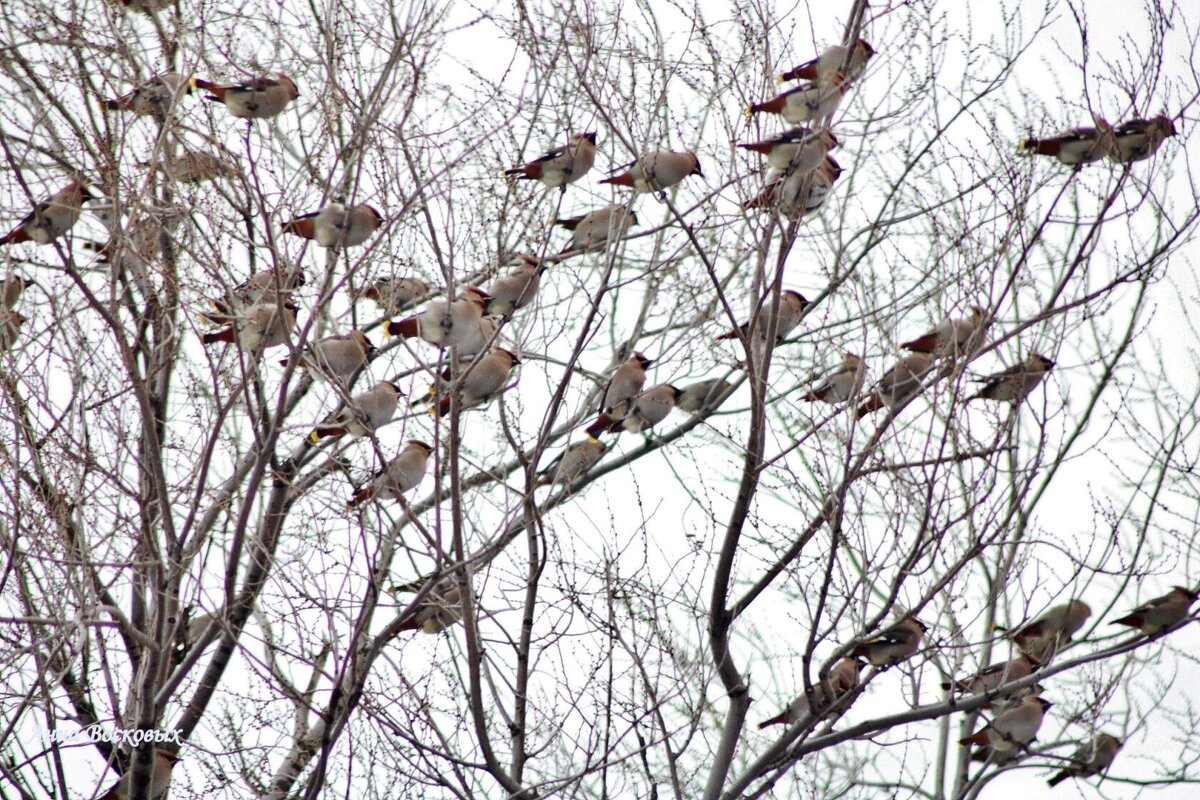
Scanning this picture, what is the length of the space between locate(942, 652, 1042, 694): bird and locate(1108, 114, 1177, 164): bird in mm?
1906

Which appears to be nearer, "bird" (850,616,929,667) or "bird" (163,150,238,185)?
"bird" (850,616,929,667)

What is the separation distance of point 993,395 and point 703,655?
1.44 meters

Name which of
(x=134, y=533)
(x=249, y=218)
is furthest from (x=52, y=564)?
(x=249, y=218)

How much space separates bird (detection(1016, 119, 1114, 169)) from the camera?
18.3 ft

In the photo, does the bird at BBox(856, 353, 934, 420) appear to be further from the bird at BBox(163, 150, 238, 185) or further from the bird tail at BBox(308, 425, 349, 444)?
the bird at BBox(163, 150, 238, 185)

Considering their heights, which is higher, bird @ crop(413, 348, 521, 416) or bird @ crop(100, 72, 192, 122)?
bird @ crop(100, 72, 192, 122)

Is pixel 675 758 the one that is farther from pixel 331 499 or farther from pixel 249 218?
pixel 249 218

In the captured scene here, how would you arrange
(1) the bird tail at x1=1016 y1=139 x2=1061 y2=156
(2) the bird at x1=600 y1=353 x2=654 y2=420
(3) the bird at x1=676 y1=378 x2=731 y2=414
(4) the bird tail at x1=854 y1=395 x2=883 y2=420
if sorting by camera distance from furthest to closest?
1. (3) the bird at x1=676 y1=378 x2=731 y2=414
2. (2) the bird at x1=600 y1=353 x2=654 y2=420
3. (1) the bird tail at x1=1016 y1=139 x2=1061 y2=156
4. (4) the bird tail at x1=854 y1=395 x2=883 y2=420

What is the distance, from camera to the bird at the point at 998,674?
4973mm

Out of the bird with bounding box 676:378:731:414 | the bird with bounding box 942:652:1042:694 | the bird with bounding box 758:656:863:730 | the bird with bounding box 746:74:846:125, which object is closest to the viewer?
the bird with bounding box 758:656:863:730

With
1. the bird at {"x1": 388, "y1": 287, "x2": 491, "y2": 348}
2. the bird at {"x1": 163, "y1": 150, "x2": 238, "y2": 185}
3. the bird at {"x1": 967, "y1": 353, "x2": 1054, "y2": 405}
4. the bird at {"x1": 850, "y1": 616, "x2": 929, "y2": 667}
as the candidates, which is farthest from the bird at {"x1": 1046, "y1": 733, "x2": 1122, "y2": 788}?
the bird at {"x1": 163, "y1": 150, "x2": 238, "y2": 185}

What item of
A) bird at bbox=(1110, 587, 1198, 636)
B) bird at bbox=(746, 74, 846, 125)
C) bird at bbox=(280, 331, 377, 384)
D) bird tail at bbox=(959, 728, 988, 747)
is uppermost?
bird at bbox=(746, 74, 846, 125)

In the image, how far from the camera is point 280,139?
5875 mm

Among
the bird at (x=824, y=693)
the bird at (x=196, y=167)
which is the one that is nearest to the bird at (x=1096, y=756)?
the bird at (x=824, y=693)
